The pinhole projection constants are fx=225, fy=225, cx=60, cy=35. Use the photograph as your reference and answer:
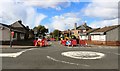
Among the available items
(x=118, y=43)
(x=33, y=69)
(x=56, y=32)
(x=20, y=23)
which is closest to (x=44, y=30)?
(x=56, y=32)

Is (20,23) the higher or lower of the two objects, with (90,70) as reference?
higher

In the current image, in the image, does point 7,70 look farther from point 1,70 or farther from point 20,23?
point 20,23

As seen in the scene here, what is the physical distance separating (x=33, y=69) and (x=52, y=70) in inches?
41.1

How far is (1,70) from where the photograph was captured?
11203mm

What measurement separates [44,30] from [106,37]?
81044 millimetres

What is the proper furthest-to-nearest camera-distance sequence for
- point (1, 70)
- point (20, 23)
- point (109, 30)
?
point (20, 23) → point (109, 30) → point (1, 70)

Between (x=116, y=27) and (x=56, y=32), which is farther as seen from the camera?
(x=56, y=32)

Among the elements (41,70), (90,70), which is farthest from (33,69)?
(90,70)

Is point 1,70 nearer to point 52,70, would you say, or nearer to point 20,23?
point 52,70

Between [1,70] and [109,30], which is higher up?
[109,30]

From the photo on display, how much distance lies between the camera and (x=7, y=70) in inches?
443

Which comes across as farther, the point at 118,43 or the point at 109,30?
the point at 109,30

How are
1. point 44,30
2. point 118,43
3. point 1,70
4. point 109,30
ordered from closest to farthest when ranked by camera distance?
1. point 1,70
2. point 118,43
3. point 109,30
4. point 44,30

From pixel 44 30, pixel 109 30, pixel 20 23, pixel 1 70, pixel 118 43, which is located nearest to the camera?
pixel 1 70
